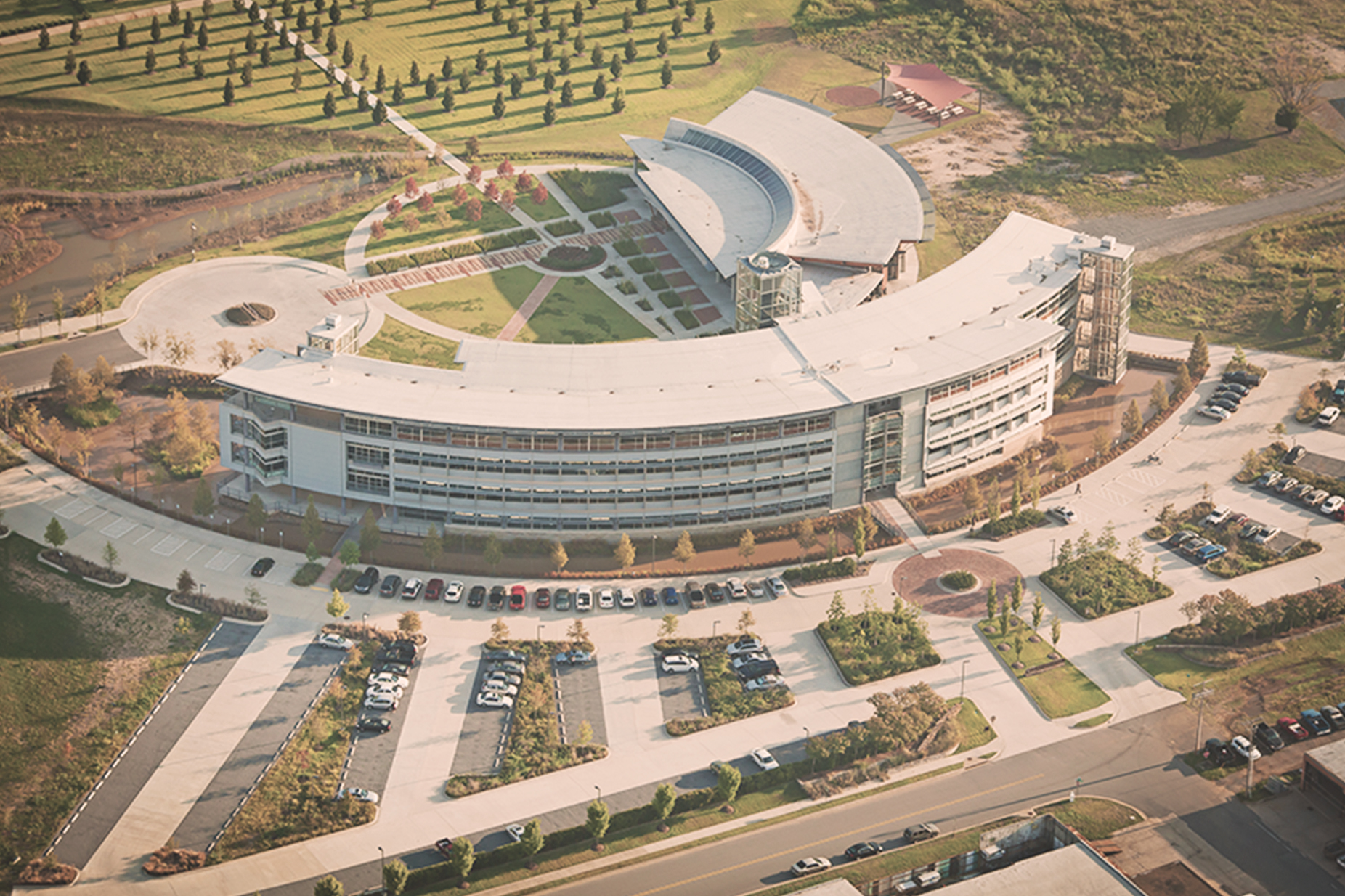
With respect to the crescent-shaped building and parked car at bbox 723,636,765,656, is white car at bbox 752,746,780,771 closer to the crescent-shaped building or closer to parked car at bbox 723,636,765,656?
parked car at bbox 723,636,765,656

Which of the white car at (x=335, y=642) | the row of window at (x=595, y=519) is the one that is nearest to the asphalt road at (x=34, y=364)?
Answer: the row of window at (x=595, y=519)

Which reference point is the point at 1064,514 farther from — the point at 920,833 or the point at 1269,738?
the point at 920,833

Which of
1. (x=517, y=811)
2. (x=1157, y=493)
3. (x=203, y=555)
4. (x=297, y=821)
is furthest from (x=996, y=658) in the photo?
(x=203, y=555)

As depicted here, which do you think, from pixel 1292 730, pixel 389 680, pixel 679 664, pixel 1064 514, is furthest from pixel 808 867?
pixel 1064 514

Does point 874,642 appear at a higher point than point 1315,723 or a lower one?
higher

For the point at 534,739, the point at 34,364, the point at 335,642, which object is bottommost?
the point at 534,739

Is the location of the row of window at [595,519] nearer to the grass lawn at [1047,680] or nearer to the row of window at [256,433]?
the row of window at [256,433]

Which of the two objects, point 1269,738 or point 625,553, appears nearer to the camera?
point 1269,738
